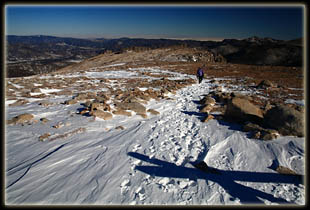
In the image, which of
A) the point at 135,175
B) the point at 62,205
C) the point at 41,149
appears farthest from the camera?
the point at 41,149

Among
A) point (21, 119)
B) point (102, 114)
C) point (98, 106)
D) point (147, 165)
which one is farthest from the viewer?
point (98, 106)

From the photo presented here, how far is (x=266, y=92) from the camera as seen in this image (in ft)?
37.1

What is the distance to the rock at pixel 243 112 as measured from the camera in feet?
21.5

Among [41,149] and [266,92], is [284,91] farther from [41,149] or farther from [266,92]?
[41,149]

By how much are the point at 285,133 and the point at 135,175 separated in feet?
16.2

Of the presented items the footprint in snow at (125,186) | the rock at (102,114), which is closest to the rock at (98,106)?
the rock at (102,114)

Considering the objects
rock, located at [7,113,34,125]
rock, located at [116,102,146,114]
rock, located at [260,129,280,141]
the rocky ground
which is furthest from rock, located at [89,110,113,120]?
rock, located at [260,129,280,141]

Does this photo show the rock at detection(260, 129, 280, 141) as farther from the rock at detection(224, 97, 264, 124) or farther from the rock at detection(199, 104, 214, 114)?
the rock at detection(199, 104, 214, 114)

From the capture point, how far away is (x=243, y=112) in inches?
264

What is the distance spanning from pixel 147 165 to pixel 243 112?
4.65 m

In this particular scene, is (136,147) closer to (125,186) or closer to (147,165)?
(147,165)

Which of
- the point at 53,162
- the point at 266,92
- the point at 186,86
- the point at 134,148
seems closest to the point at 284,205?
the point at 134,148

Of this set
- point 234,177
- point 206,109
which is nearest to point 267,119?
point 206,109

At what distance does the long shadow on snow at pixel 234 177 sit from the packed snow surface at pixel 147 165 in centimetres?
2
